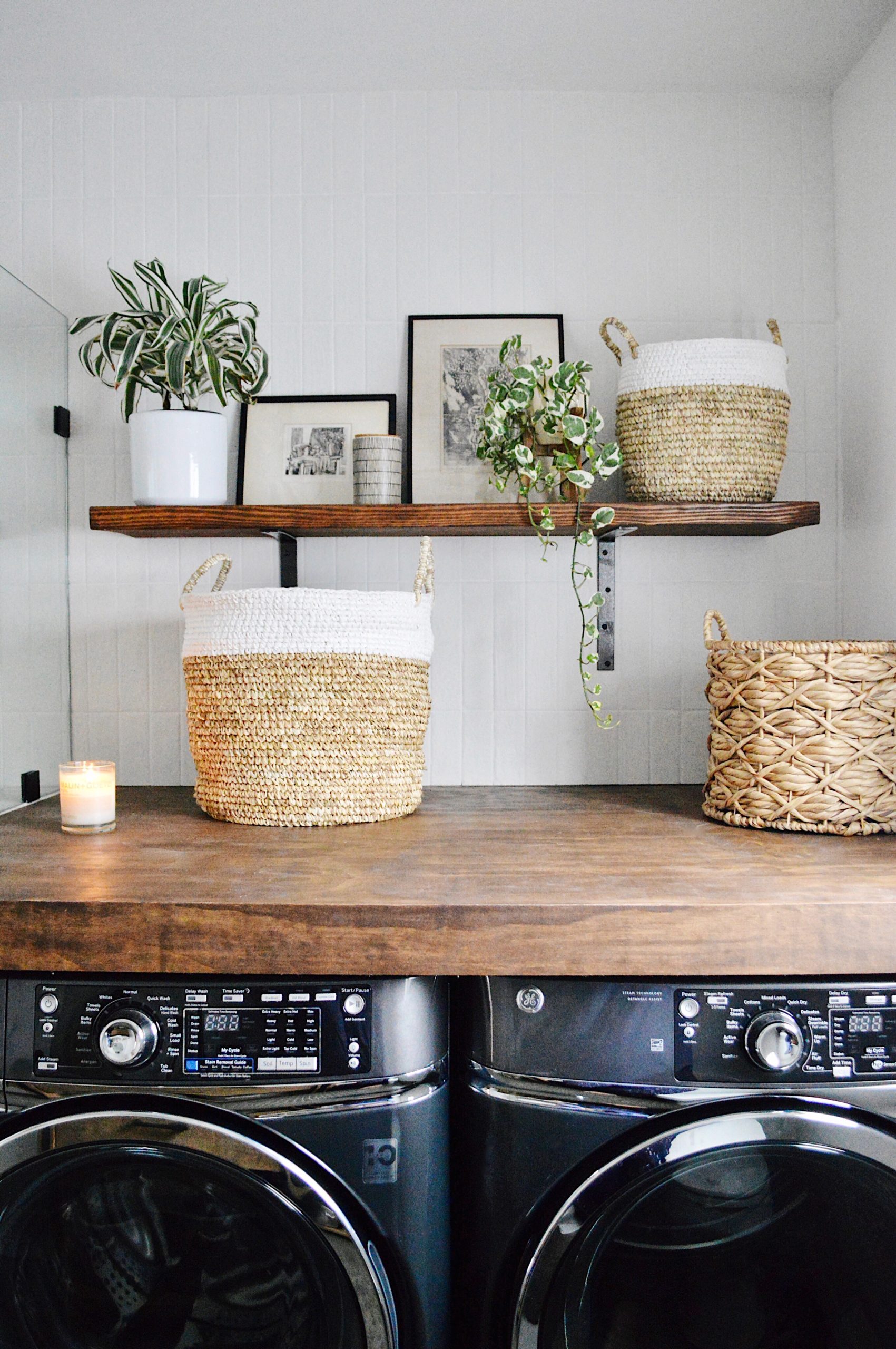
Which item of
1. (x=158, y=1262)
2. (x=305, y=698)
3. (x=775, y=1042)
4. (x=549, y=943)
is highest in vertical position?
(x=305, y=698)

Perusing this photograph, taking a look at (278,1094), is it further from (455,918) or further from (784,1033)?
(784,1033)

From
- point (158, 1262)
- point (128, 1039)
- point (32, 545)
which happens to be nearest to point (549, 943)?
point (128, 1039)

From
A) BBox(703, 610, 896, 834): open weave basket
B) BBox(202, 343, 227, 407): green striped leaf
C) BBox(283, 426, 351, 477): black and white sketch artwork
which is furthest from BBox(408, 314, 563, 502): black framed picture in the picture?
BBox(703, 610, 896, 834): open weave basket

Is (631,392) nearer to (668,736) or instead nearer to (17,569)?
(668,736)

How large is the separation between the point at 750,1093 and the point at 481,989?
31 centimetres

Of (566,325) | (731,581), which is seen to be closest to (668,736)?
(731,581)

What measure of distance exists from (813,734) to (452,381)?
92 centimetres

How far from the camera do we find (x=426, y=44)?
164 cm

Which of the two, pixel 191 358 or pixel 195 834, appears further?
pixel 191 358

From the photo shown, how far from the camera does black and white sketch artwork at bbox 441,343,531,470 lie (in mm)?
1756

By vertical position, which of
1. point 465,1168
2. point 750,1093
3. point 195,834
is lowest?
point 465,1168

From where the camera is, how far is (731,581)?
182 cm

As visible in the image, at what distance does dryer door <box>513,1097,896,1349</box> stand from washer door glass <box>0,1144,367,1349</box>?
25 centimetres

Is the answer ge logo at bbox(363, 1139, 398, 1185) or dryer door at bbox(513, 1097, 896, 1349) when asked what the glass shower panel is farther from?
dryer door at bbox(513, 1097, 896, 1349)
